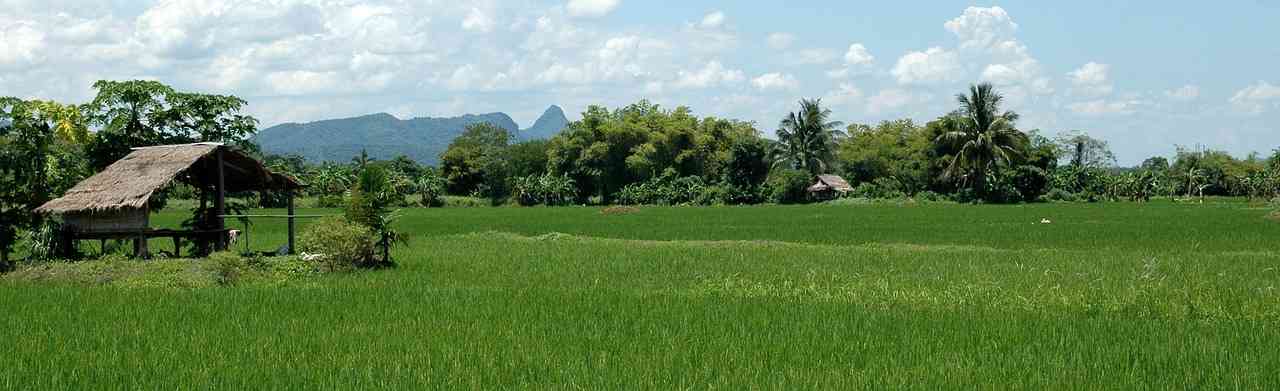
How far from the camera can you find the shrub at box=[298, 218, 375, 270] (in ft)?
42.2

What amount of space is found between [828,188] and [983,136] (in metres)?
8.71

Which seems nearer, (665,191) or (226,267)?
(226,267)

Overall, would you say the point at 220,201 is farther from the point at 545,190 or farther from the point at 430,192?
the point at 545,190

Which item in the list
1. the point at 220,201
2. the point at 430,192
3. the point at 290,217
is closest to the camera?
the point at 220,201

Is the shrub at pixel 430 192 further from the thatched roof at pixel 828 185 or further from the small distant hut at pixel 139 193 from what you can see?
the small distant hut at pixel 139 193

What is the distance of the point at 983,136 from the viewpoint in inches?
1809

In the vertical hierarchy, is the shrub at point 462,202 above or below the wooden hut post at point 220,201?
below

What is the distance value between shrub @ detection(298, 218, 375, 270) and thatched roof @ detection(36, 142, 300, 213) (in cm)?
233

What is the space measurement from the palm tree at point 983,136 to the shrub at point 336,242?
124 feet

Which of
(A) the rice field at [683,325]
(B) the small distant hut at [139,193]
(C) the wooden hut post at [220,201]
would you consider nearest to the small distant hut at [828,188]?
(A) the rice field at [683,325]

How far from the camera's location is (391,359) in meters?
6.69

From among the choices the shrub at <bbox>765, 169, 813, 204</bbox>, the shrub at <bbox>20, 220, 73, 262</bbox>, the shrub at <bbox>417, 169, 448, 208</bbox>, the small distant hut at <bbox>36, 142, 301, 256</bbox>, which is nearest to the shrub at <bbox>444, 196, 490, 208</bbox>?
the shrub at <bbox>417, 169, 448, 208</bbox>

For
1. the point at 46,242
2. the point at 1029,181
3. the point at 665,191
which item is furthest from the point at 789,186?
the point at 46,242

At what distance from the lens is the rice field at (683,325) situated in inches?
241
